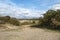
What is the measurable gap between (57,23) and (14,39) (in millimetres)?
17643

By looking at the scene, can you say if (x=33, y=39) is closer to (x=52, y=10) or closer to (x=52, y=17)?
(x=52, y=17)

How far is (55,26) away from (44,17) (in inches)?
251

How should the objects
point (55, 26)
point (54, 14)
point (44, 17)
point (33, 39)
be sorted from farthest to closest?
point (44, 17) → point (54, 14) → point (55, 26) → point (33, 39)

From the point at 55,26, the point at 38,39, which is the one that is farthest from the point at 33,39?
the point at 55,26

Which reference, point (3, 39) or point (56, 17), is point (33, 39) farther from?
point (56, 17)

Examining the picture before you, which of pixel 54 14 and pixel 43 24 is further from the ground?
pixel 54 14

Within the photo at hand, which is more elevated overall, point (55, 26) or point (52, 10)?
point (52, 10)

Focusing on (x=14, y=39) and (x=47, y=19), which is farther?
(x=47, y=19)

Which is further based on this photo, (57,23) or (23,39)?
(57,23)

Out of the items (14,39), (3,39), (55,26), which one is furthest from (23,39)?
(55,26)

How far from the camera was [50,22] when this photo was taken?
3650cm

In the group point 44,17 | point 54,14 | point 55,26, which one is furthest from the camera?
point 44,17

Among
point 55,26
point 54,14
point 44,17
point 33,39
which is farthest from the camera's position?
point 44,17

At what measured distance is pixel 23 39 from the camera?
58.8 ft
